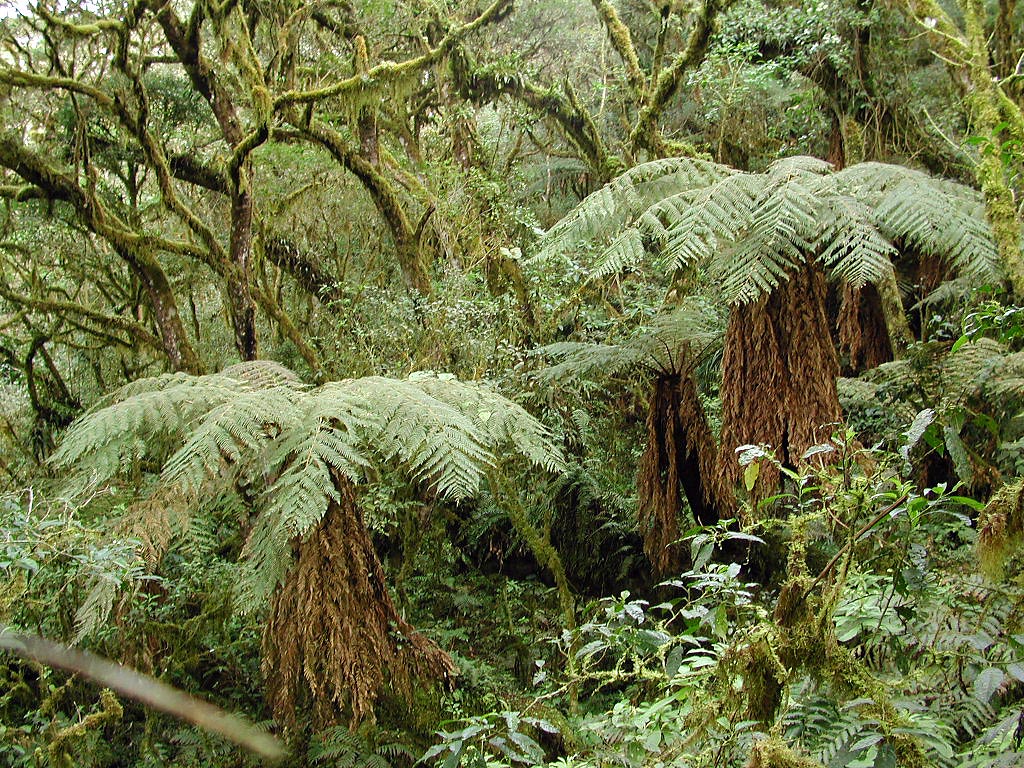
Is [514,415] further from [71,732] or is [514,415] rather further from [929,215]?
[71,732]

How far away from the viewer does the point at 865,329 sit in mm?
3918

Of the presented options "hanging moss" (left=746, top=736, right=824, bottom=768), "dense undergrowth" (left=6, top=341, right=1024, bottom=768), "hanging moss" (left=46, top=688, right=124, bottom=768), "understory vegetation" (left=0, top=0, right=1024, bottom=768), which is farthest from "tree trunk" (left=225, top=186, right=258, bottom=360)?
"hanging moss" (left=746, top=736, right=824, bottom=768)

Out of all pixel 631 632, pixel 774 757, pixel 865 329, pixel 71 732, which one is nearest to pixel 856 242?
pixel 865 329

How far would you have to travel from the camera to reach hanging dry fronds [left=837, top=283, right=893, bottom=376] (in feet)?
11.9

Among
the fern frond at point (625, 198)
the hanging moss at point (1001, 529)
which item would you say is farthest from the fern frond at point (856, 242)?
the hanging moss at point (1001, 529)

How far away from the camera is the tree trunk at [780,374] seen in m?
2.94

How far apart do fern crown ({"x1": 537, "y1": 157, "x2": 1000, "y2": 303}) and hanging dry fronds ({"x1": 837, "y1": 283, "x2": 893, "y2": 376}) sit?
52 centimetres

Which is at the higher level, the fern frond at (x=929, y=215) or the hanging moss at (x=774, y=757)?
the fern frond at (x=929, y=215)

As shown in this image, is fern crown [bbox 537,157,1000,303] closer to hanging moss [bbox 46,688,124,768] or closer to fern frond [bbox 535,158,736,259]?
fern frond [bbox 535,158,736,259]

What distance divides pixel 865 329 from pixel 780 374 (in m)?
1.23

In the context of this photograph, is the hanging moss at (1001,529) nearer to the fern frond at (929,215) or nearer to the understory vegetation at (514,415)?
the understory vegetation at (514,415)

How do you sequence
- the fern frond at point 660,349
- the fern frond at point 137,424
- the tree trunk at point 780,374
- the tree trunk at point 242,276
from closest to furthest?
the fern frond at point 137,424, the tree trunk at point 780,374, the fern frond at point 660,349, the tree trunk at point 242,276

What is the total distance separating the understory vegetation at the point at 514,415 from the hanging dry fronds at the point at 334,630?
0.02 meters

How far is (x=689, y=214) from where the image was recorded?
2.89m
